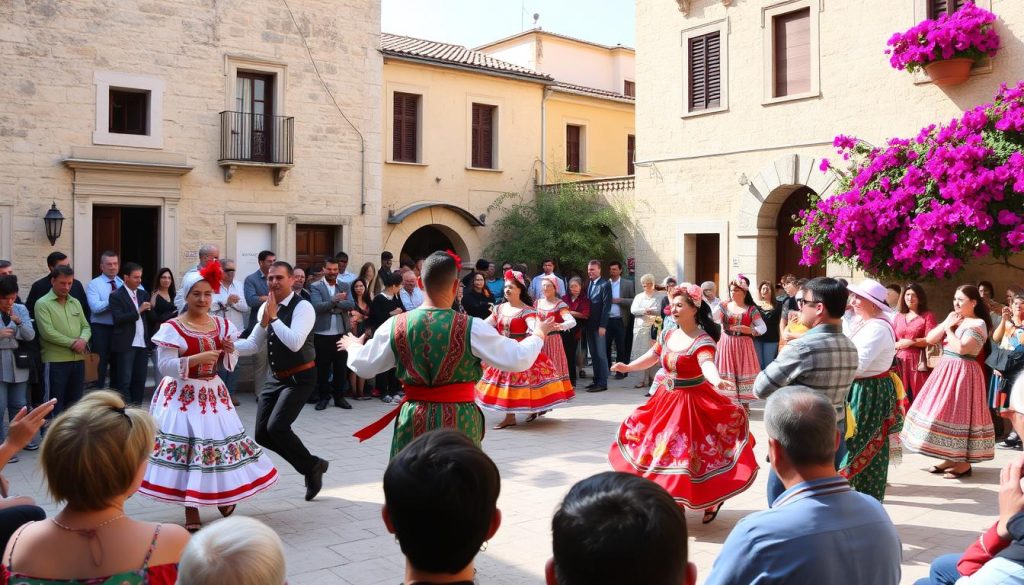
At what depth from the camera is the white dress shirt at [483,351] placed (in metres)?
4.77

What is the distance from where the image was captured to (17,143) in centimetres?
1395

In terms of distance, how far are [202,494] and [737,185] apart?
41.2ft

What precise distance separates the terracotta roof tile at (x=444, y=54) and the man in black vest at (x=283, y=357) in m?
13.2

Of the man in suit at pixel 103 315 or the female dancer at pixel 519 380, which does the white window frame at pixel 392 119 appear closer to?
the man in suit at pixel 103 315

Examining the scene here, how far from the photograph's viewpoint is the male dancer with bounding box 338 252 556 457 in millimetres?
4754

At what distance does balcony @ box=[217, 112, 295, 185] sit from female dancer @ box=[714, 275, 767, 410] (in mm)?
9014

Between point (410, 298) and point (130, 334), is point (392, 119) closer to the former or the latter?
point (410, 298)

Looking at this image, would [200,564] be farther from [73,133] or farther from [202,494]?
[73,133]

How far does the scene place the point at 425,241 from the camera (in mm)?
20906

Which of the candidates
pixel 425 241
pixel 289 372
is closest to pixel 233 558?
pixel 289 372

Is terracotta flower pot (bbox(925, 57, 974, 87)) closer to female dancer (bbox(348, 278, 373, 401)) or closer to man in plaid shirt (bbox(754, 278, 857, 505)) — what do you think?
female dancer (bbox(348, 278, 373, 401))

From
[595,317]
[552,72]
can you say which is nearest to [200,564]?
[595,317]

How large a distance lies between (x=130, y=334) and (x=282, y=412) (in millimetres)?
4760

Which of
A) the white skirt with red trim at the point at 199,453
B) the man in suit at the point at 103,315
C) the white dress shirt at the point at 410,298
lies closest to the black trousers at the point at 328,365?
the white dress shirt at the point at 410,298
